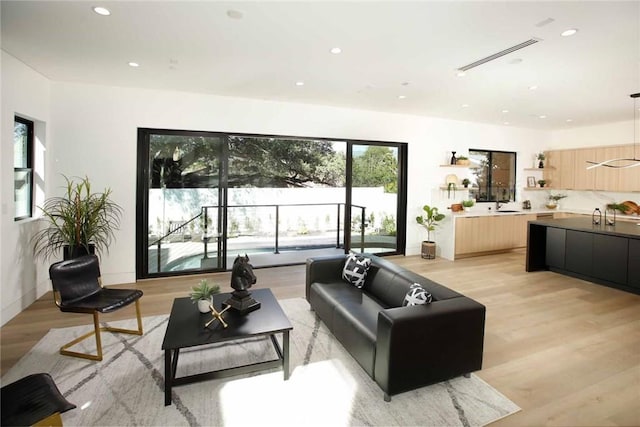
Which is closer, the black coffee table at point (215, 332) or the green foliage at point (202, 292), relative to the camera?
the black coffee table at point (215, 332)

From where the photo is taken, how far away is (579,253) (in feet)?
17.8

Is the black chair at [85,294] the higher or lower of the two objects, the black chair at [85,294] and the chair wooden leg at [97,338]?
the higher

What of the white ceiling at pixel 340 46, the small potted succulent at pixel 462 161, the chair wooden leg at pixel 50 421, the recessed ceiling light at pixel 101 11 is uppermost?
the white ceiling at pixel 340 46

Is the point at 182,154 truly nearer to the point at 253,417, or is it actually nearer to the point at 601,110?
the point at 253,417

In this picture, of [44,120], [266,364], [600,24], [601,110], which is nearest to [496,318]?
[266,364]

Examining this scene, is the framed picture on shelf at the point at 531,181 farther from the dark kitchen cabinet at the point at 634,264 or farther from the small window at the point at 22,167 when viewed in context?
the small window at the point at 22,167

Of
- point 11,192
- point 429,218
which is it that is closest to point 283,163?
point 429,218

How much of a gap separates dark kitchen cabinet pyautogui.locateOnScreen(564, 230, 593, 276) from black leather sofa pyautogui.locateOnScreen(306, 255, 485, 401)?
3796 millimetres

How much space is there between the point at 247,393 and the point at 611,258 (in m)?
5.37

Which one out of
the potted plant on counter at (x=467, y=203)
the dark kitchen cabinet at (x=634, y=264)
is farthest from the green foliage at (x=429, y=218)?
the dark kitchen cabinet at (x=634, y=264)

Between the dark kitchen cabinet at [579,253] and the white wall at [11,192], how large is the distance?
7573mm

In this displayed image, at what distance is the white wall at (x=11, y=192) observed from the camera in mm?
3531

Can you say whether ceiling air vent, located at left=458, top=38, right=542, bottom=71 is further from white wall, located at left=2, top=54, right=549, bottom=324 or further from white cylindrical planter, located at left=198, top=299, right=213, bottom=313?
white cylindrical planter, located at left=198, top=299, right=213, bottom=313

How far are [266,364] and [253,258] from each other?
160 inches
